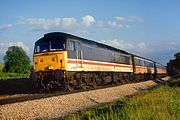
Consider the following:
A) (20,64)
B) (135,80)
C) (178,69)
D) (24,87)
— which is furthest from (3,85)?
(178,69)

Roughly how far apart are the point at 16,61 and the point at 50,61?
2403 inches

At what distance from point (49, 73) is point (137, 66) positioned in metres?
24.0

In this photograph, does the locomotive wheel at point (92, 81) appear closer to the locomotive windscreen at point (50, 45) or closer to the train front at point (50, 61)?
the train front at point (50, 61)

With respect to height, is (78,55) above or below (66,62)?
above

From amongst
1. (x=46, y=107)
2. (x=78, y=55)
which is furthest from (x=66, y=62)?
(x=46, y=107)

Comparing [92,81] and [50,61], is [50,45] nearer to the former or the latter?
[50,61]

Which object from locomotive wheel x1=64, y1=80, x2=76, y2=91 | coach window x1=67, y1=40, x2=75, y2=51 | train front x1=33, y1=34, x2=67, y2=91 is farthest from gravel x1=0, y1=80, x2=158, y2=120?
coach window x1=67, y1=40, x2=75, y2=51

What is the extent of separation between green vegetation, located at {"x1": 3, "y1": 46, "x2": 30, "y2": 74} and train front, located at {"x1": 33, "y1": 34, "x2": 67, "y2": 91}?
52.7 meters

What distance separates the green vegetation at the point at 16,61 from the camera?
73.7 metres

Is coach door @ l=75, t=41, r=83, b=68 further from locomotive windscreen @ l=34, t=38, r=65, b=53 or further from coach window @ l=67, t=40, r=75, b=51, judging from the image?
locomotive windscreen @ l=34, t=38, r=65, b=53

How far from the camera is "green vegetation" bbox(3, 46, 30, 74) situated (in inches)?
2901

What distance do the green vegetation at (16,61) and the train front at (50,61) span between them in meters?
52.7

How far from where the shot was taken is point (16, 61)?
7881 cm

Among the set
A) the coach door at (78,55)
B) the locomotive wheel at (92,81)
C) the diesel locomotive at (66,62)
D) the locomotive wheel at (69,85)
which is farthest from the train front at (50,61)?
the locomotive wheel at (92,81)
